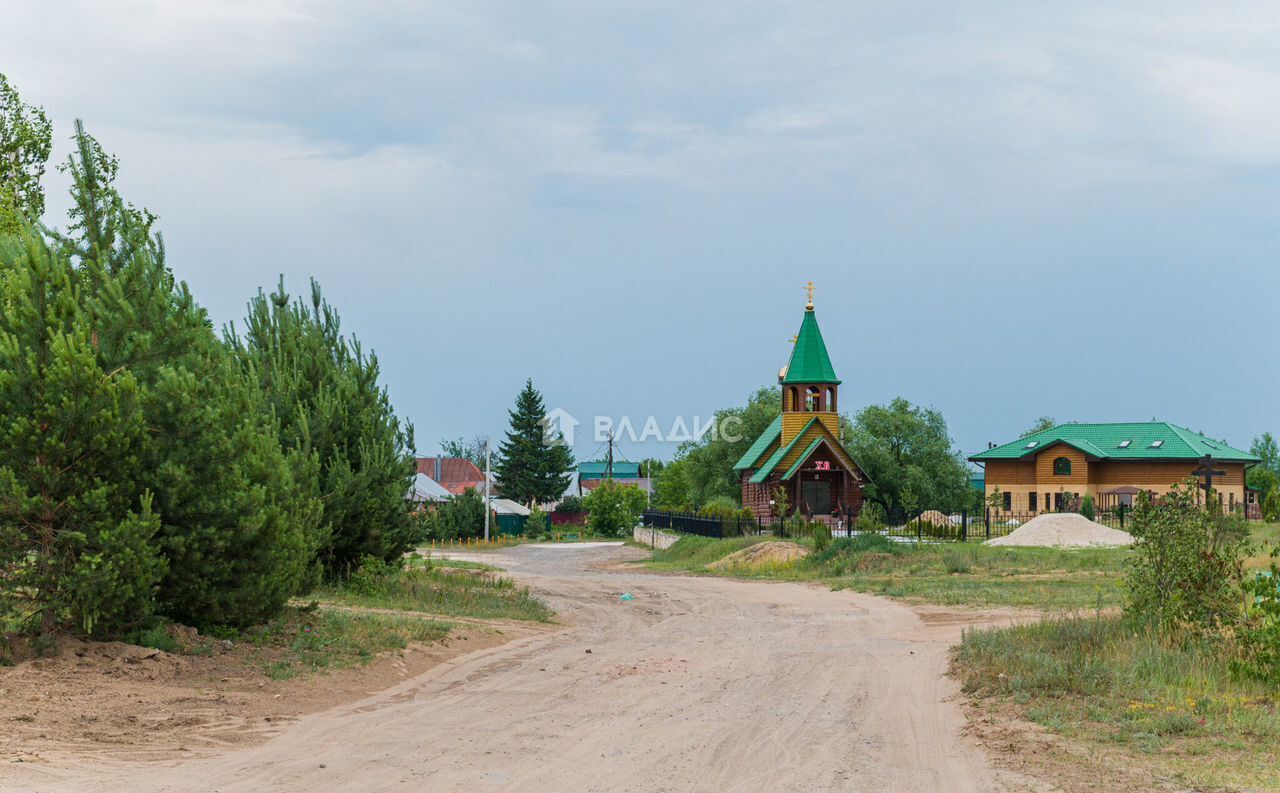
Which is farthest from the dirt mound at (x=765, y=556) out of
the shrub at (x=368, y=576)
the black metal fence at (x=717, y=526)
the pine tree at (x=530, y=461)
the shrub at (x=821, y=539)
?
the pine tree at (x=530, y=461)

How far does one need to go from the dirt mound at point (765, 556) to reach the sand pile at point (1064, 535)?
6.84 metres

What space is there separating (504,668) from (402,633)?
1828 millimetres

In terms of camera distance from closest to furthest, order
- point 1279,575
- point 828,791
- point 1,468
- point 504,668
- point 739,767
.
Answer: point 828,791 < point 739,767 < point 1,468 < point 1279,575 < point 504,668

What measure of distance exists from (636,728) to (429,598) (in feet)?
34.1

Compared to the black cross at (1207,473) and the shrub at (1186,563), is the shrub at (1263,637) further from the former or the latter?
the black cross at (1207,473)

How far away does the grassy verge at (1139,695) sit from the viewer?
29.5ft

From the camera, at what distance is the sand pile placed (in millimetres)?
38469

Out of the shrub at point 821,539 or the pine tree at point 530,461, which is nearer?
the shrub at point 821,539

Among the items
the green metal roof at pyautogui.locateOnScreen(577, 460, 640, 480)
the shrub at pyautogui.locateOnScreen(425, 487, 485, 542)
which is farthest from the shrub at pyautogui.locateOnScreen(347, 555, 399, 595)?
the green metal roof at pyautogui.locateOnScreen(577, 460, 640, 480)

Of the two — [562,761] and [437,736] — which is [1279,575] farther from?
[437,736]

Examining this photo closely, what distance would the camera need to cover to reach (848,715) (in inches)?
447

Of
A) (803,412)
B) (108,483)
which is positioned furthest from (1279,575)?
(803,412)

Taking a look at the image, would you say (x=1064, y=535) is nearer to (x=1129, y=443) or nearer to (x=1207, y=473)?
(x=1207, y=473)

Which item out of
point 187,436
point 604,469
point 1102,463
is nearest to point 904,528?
point 1102,463
